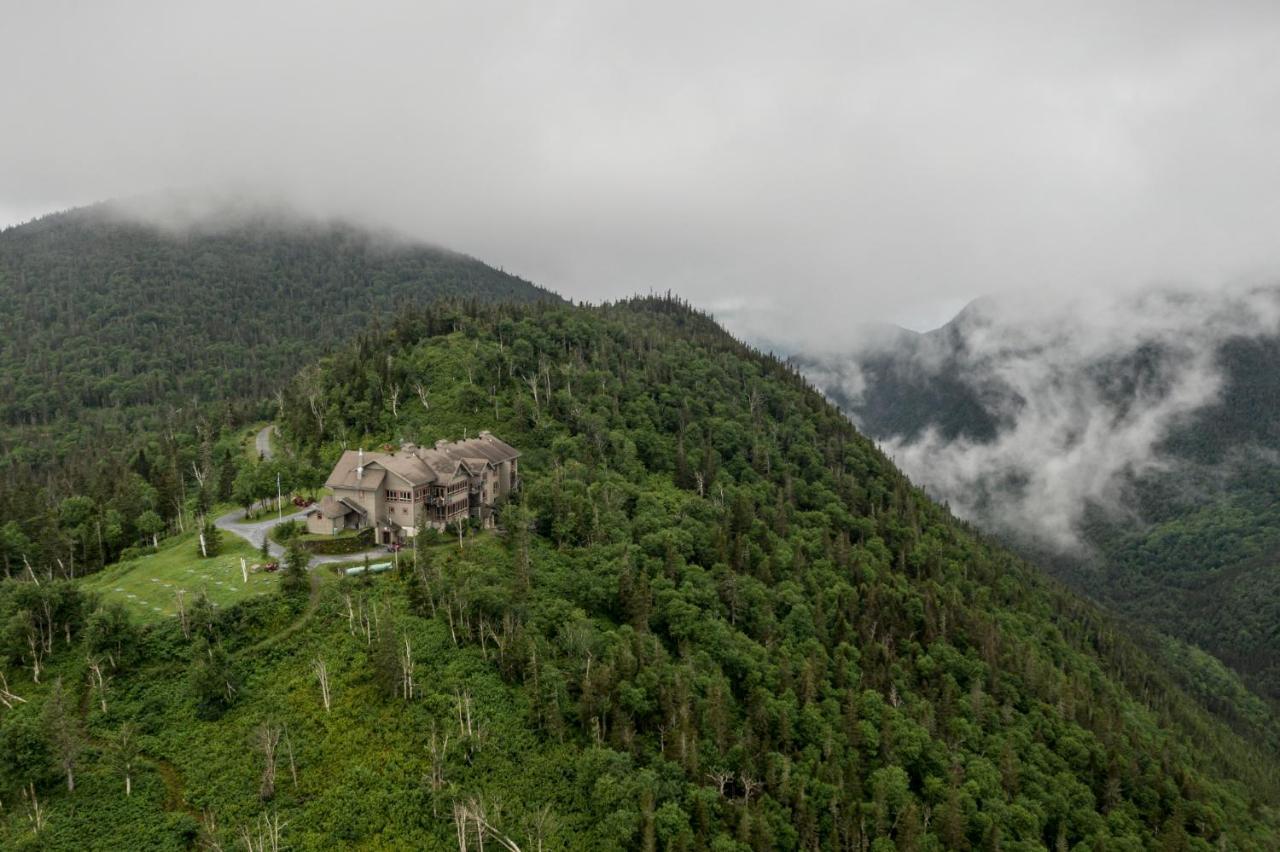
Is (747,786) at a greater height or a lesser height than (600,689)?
lesser

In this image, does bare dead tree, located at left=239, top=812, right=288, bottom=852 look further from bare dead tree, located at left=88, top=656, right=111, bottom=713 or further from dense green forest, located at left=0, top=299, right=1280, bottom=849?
bare dead tree, located at left=88, top=656, right=111, bottom=713

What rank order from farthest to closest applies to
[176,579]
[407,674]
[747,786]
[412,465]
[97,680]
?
[412,465] < [176,579] < [747,786] < [407,674] < [97,680]

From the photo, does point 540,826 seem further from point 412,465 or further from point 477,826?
point 412,465

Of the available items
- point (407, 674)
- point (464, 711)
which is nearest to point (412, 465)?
point (407, 674)

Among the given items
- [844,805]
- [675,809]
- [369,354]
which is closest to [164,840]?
[675,809]

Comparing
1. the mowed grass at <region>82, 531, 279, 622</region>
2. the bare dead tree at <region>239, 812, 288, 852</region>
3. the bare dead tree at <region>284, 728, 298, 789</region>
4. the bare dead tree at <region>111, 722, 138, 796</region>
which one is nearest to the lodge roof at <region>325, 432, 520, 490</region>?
the mowed grass at <region>82, 531, 279, 622</region>

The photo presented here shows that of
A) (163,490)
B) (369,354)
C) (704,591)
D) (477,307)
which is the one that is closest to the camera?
(704,591)

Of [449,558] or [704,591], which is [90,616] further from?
[704,591]
